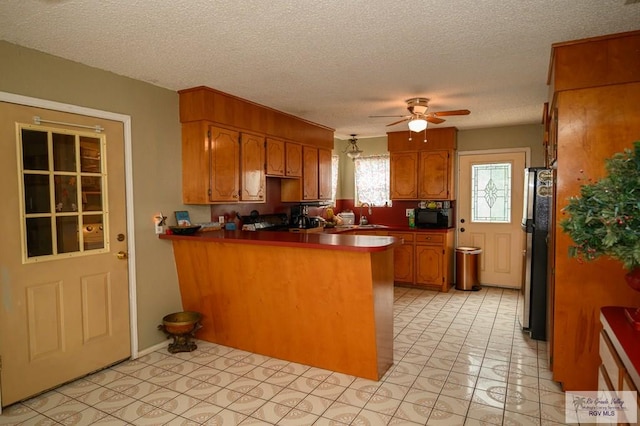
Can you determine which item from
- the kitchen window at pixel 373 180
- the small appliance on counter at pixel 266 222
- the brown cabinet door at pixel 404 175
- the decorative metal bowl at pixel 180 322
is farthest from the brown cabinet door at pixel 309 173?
the decorative metal bowl at pixel 180 322

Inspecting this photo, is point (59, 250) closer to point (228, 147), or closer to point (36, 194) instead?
point (36, 194)

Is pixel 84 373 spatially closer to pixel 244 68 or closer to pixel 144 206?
pixel 144 206

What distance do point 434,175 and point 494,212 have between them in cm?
107

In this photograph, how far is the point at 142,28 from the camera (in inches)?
A: 91.5

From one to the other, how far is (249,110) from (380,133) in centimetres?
272

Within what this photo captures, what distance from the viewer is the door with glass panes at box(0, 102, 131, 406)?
8.40 ft

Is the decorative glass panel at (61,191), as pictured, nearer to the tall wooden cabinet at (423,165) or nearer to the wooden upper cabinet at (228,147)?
the wooden upper cabinet at (228,147)

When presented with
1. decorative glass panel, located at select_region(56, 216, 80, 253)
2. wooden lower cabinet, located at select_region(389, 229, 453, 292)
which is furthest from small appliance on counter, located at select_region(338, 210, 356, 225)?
decorative glass panel, located at select_region(56, 216, 80, 253)

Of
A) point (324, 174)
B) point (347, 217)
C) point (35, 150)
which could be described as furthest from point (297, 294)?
point (347, 217)

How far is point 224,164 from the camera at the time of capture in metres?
3.80

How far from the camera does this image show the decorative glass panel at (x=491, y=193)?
18.5ft

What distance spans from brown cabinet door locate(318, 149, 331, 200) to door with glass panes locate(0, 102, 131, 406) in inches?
115

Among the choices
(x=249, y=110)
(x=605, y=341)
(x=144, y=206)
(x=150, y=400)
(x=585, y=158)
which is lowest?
(x=150, y=400)

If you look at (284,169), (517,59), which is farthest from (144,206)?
(517,59)
